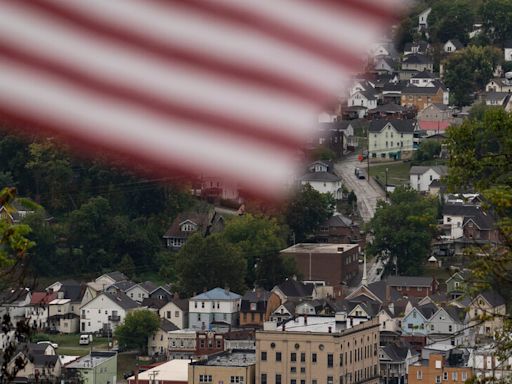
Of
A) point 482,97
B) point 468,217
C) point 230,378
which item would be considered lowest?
point 230,378

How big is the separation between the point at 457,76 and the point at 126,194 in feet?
35.3

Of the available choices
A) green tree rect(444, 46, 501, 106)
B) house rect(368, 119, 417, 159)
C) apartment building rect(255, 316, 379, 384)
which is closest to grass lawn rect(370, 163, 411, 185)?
house rect(368, 119, 417, 159)

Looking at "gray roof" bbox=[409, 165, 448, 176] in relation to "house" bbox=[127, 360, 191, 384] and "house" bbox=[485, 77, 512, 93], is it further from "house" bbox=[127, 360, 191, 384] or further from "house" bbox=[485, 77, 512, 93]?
"house" bbox=[127, 360, 191, 384]

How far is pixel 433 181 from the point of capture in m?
42.1

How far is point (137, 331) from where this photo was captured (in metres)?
34.2

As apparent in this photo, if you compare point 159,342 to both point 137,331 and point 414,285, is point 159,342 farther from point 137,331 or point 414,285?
point 414,285

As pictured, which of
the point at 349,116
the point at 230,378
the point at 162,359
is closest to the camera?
the point at 230,378

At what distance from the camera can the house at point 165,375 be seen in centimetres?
3048

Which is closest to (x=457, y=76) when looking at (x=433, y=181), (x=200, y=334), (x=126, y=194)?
(x=433, y=181)

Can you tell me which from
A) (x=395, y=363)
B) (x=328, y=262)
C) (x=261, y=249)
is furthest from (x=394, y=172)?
(x=395, y=363)

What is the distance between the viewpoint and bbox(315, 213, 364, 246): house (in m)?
40.1

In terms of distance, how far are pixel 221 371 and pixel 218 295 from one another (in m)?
5.92

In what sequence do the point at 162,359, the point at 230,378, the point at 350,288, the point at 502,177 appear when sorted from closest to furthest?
the point at 502,177, the point at 230,378, the point at 162,359, the point at 350,288

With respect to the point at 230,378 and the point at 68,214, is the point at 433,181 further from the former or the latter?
the point at 230,378
